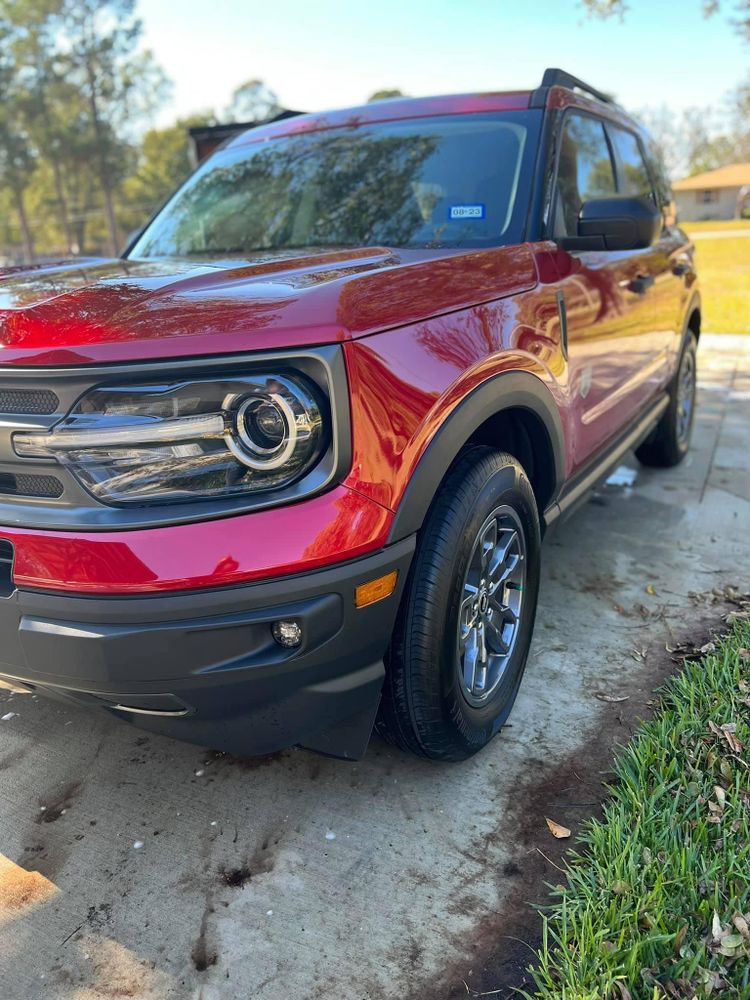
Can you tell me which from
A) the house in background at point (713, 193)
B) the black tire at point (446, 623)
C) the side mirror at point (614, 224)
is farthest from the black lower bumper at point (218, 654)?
the house in background at point (713, 193)

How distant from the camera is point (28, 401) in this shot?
5.51 ft

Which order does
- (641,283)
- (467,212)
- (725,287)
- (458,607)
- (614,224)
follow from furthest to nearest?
(725,287), (641,283), (467,212), (614,224), (458,607)

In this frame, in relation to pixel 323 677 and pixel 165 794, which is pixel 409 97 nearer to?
pixel 323 677

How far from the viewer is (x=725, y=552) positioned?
3.84m

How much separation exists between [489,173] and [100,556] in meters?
2.04

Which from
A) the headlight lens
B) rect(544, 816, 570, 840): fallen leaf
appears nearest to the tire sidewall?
rect(544, 816, 570, 840): fallen leaf

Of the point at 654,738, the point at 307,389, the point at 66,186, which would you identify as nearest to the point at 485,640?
the point at 654,738

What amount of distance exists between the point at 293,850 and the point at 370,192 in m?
2.32

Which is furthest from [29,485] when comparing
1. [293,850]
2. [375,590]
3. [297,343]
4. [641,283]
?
[641,283]

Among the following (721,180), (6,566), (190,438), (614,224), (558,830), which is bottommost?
(558,830)

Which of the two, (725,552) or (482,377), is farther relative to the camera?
(725,552)

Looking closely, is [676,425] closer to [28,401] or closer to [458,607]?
[458,607]

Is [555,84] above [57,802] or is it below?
above

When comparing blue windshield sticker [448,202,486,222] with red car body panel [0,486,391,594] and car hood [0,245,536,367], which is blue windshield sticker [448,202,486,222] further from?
red car body panel [0,486,391,594]
